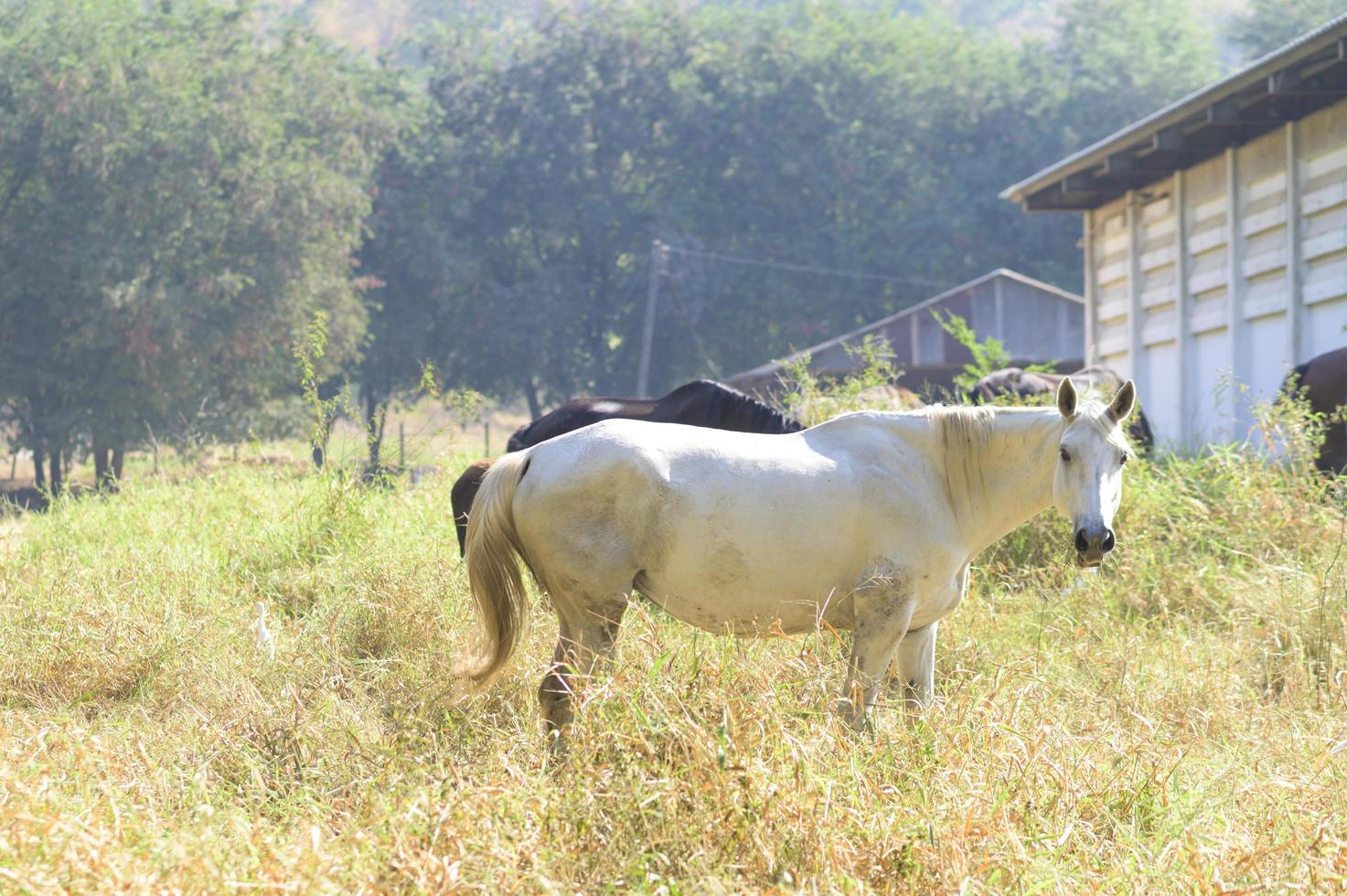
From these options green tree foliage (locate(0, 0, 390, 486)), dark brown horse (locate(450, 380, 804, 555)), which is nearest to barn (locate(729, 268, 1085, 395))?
green tree foliage (locate(0, 0, 390, 486))

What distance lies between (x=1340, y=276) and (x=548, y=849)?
926 centimetres

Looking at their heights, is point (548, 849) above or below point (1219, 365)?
below

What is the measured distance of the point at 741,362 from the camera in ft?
123

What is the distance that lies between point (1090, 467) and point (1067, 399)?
269 millimetres

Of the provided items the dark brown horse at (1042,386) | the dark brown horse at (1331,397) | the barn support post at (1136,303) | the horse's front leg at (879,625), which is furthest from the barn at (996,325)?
the horse's front leg at (879,625)

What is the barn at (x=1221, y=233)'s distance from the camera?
10.8 m

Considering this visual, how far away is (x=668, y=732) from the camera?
12.9ft

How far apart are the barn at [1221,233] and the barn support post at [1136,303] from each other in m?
0.02

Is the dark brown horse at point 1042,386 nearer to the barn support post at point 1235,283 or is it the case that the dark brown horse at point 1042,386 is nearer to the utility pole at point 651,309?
the barn support post at point 1235,283

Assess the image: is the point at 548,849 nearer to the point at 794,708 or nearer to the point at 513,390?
the point at 794,708

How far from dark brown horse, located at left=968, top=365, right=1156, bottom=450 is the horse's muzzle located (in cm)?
507

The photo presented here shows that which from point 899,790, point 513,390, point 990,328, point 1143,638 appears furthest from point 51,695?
point 513,390

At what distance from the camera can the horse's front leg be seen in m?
4.95

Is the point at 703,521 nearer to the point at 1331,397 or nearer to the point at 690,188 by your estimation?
the point at 1331,397
